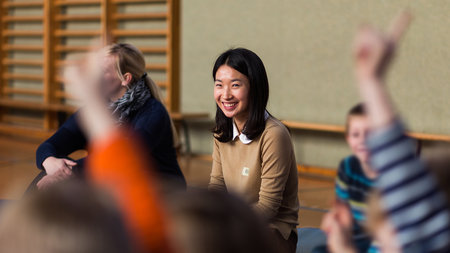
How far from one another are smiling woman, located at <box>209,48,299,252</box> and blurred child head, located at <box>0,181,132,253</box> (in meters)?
1.49

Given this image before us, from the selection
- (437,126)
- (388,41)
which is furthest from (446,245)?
(437,126)

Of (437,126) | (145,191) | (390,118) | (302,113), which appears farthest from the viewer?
(302,113)

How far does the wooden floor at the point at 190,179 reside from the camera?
392 centimetres

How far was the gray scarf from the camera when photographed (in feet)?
9.21

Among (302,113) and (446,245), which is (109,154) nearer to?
(446,245)

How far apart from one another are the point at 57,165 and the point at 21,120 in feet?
17.4

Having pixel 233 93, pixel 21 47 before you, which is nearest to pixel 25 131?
pixel 21 47

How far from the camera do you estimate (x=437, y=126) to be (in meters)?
4.65

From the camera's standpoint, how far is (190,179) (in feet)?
15.8

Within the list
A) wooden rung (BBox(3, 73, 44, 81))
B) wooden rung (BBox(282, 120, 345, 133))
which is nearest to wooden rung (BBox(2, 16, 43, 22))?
wooden rung (BBox(3, 73, 44, 81))

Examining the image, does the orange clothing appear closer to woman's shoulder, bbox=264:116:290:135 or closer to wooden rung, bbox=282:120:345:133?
woman's shoulder, bbox=264:116:290:135

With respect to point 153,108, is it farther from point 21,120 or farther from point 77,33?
point 21,120

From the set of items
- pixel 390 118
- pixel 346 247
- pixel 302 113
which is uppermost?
pixel 390 118

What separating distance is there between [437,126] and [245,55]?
2.81 metres
